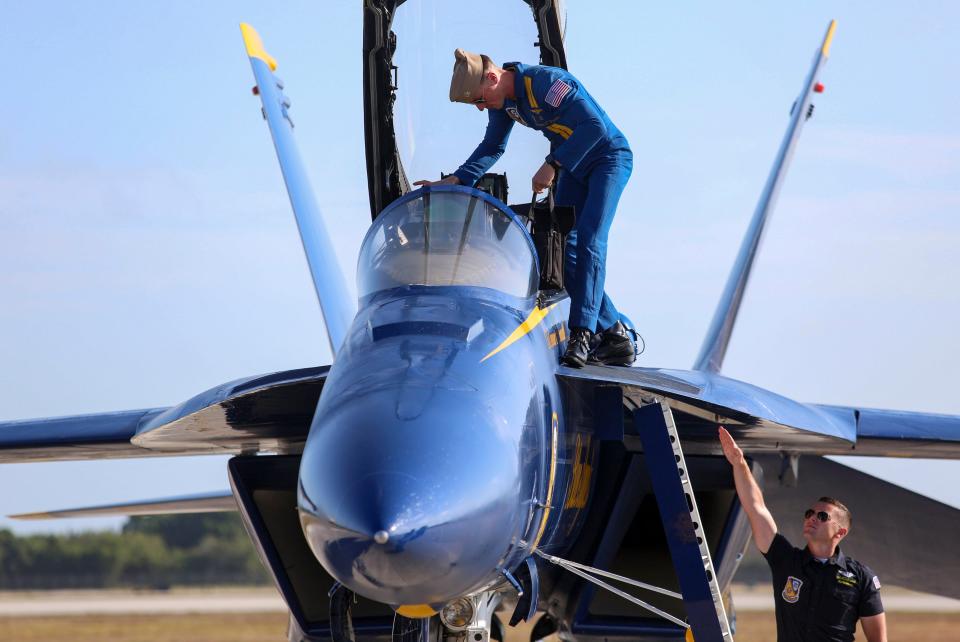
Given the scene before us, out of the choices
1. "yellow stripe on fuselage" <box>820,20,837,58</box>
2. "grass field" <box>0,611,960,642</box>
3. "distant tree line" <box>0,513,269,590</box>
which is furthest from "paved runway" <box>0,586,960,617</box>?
"yellow stripe on fuselage" <box>820,20,837,58</box>

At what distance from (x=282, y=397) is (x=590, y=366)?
142 cm

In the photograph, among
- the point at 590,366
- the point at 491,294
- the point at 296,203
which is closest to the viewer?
the point at 491,294

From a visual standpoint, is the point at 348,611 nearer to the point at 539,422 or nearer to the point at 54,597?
the point at 539,422

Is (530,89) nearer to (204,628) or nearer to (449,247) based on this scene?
(449,247)

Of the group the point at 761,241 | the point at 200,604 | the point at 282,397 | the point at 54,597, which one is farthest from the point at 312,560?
the point at 54,597

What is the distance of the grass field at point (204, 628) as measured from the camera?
20.6m

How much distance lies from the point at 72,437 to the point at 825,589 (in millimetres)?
4487

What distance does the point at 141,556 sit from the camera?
109ft

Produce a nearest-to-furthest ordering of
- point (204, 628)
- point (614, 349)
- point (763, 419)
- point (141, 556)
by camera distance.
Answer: point (763, 419) < point (614, 349) < point (204, 628) < point (141, 556)

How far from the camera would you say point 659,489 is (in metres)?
5.63

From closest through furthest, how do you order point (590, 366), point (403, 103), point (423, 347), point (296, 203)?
point (423, 347) → point (590, 366) → point (403, 103) → point (296, 203)

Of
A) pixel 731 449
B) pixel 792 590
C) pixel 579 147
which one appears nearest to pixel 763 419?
pixel 731 449

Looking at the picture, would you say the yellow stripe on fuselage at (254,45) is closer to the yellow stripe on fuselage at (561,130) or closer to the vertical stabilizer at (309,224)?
the vertical stabilizer at (309,224)

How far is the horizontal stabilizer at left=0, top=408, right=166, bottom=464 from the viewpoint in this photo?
7574 mm
